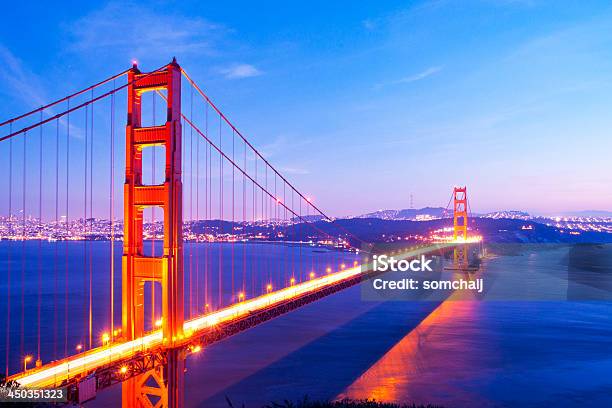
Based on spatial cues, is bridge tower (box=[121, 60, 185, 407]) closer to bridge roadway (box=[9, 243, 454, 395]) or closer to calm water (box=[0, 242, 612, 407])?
bridge roadway (box=[9, 243, 454, 395])

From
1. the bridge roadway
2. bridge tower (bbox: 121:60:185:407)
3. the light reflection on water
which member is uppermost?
bridge tower (bbox: 121:60:185:407)

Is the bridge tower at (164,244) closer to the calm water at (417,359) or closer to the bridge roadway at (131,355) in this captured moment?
the bridge roadway at (131,355)

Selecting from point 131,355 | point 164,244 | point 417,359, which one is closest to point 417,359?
point 417,359

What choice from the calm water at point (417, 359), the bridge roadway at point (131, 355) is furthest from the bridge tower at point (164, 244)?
the calm water at point (417, 359)

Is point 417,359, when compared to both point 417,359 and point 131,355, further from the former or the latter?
point 131,355

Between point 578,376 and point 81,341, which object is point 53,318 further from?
point 578,376

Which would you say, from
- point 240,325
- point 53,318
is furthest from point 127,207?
point 53,318

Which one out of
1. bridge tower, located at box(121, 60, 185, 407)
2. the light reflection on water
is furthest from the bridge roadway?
the light reflection on water
